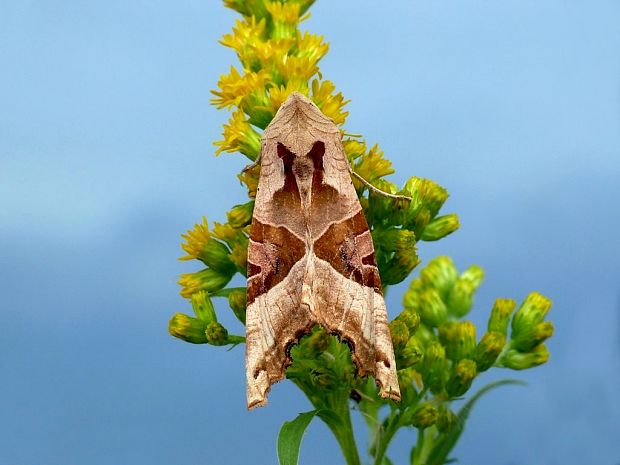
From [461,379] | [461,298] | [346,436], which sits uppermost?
[461,298]

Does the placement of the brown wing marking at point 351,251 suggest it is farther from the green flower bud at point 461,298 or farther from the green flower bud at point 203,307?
the green flower bud at point 461,298

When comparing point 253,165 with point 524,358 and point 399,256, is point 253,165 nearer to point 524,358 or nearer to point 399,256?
point 399,256

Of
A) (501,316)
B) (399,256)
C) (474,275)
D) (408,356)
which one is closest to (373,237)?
(399,256)

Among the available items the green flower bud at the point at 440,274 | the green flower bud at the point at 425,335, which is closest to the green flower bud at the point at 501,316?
the green flower bud at the point at 425,335

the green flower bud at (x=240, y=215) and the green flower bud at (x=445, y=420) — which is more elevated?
the green flower bud at (x=240, y=215)

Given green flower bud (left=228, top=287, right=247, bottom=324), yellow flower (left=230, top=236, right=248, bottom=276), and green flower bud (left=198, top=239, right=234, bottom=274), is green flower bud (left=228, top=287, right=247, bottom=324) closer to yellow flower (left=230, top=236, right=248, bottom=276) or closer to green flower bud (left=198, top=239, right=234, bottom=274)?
yellow flower (left=230, top=236, right=248, bottom=276)

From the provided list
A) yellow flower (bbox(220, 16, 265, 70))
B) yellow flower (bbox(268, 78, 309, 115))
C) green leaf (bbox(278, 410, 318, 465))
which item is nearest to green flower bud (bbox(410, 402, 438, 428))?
green leaf (bbox(278, 410, 318, 465))
